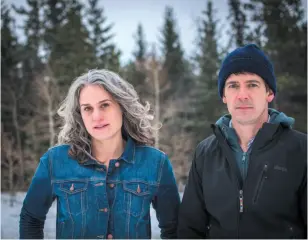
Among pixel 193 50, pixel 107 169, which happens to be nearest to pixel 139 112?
pixel 107 169

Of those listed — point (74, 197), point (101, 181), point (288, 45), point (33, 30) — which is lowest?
point (74, 197)

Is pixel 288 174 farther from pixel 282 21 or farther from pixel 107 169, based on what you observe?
pixel 282 21

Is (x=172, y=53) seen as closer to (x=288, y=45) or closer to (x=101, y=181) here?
(x=288, y=45)

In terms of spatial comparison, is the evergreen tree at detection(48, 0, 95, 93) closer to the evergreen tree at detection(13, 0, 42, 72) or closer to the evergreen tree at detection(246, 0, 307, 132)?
the evergreen tree at detection(13, 0, 42, 72)

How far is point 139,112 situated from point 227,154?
95 centimetres

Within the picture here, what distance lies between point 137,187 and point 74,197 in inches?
19.1

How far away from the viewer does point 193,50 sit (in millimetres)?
19047

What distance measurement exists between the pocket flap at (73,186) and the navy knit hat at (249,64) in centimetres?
133

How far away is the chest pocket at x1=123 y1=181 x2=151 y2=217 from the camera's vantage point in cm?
Answer: 243

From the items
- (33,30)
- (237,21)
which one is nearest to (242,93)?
(237,21)

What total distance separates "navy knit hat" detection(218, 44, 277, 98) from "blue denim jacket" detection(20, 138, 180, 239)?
0.88 metres

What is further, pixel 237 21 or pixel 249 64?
pixel 237 21

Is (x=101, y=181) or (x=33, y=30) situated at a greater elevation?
(x=33, y=30)

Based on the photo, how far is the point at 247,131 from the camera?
2.21 m
